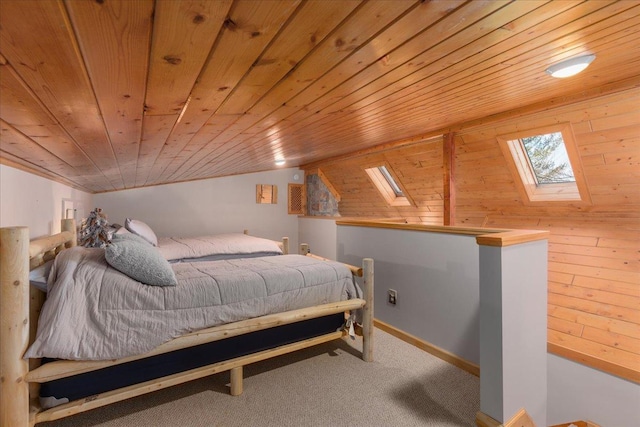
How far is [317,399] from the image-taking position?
1.91 meters

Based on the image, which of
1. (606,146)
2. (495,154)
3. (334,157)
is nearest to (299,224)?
(334,157)

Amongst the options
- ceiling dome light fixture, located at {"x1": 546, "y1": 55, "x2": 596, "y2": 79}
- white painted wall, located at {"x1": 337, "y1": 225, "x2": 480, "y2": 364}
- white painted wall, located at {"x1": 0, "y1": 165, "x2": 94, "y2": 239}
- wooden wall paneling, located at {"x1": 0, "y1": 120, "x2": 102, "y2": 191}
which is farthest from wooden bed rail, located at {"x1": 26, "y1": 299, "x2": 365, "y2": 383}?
ceiling dome light fixture, located at {"x1": 546, "y1": 55, "x2": 596, "y2": 79}

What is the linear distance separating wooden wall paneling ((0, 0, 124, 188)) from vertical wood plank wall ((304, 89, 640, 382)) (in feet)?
9.86

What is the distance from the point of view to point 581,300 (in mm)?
3229

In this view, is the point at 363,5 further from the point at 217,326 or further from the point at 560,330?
the point at 560,330

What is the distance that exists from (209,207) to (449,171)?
404 cm

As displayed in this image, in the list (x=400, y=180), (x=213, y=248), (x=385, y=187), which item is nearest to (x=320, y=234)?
(x=385, y=187)

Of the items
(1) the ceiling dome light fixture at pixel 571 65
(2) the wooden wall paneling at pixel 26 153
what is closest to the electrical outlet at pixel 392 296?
(1) the ceiling dome light fixture at pixel 571 65

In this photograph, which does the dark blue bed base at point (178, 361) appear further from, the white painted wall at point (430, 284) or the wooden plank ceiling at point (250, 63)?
the wooden plank ceiling at point (250, 63)

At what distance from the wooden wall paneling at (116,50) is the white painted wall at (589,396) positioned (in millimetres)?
4419

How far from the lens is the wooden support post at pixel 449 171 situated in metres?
3.35

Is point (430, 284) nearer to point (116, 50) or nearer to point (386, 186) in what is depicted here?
point (116, 50)

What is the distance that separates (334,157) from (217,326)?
3675 mm

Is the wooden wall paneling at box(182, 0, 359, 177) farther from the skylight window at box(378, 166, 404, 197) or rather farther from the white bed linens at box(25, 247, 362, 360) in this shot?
the skylight window at box(378, 166, 404, 197)
